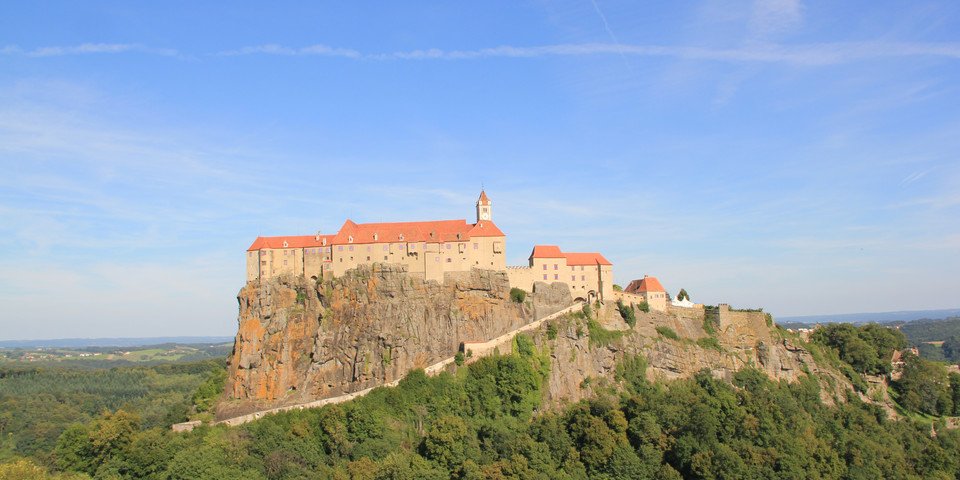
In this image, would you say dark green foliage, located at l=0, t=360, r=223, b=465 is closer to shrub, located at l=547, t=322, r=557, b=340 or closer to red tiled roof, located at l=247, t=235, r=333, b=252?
red tiled roof, located at l=247, t=235, r=333, b=252

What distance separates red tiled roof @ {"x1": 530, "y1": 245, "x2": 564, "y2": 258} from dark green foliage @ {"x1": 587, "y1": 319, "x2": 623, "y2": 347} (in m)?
7.22

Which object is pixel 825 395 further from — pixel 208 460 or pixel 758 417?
pixel 208 460

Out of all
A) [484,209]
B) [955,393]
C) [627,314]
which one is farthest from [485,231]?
[955,393]

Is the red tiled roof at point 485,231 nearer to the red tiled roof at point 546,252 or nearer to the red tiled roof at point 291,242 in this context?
the red tiled roof at point 546,252

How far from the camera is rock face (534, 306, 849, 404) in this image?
63.8 meters

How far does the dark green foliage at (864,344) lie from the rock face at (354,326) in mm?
34474

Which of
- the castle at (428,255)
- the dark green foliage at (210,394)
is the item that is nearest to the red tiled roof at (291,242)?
the castle at (428,255)

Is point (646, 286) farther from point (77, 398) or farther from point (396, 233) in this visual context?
point (77, 398)

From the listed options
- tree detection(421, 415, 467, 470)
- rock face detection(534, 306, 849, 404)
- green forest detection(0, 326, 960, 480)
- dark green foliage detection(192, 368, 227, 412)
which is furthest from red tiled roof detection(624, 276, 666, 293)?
dark green foliage detection(192, 368, 227, 412)

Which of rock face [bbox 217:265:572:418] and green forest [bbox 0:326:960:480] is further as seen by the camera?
rock face [bbox 217:265:572:418]

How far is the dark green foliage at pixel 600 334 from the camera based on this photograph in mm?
65625

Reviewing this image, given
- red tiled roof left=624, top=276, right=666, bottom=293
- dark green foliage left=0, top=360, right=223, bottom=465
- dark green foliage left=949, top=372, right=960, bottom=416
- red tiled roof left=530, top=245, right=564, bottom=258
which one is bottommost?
dark green foliage left=0, top=360, right=223, bottom=465

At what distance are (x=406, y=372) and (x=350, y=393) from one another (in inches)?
195

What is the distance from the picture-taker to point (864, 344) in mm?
79250
